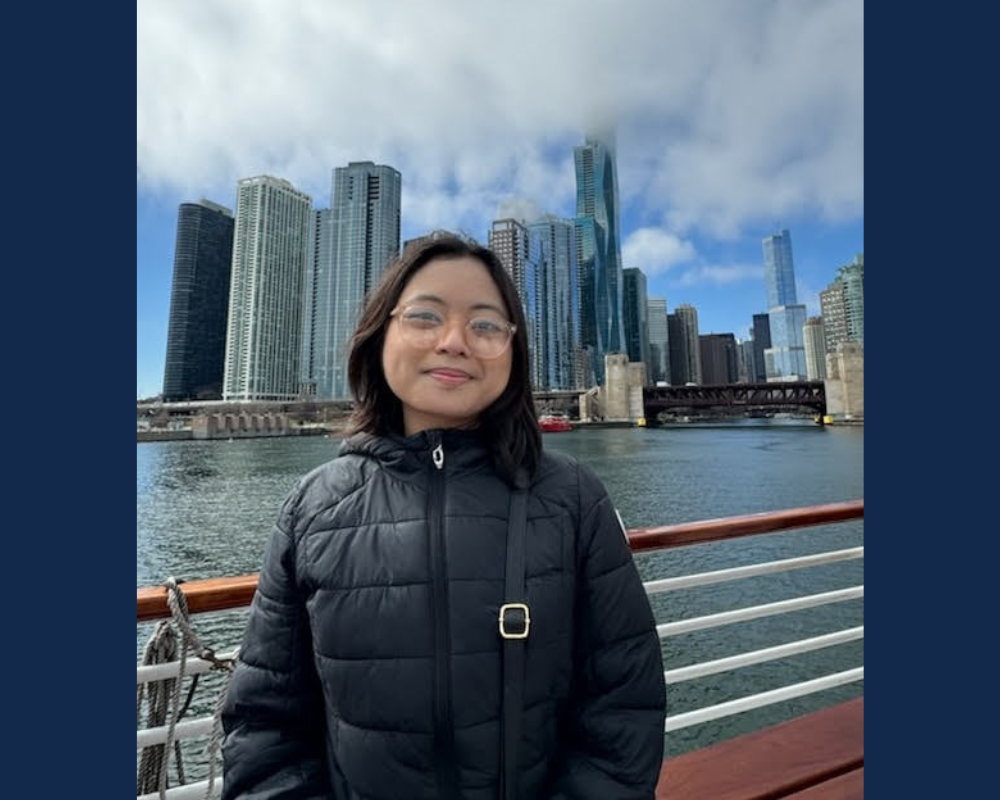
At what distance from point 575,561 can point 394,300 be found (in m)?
0.41

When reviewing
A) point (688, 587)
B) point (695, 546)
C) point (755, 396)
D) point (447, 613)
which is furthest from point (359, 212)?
point (447, 613)

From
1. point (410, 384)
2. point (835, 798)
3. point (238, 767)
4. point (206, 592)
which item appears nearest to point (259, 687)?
point (238, 767)

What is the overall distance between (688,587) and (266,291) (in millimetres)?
48587

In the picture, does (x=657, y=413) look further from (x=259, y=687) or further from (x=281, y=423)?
(x=259, y=687)

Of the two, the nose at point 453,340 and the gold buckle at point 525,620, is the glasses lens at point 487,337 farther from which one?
the gold buckle at point 525,620

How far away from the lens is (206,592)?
2.75 feet

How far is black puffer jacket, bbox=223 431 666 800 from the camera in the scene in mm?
564

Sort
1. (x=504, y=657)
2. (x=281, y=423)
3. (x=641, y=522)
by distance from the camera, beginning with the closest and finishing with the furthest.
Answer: (x=504, y=657)
(x=641, y=522)
(x=281, y=423)

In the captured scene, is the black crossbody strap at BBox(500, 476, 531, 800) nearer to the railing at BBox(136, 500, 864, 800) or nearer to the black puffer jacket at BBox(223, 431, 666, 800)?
the black puffer jacket at BBox(223, 431, 666, 800)

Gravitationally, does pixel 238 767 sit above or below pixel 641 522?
above

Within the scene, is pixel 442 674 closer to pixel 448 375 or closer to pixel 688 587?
pixel 448 375

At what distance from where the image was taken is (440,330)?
2.21 feet

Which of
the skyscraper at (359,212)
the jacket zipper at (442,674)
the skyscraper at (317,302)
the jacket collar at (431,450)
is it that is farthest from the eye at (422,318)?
the skyscraper at (359,212)

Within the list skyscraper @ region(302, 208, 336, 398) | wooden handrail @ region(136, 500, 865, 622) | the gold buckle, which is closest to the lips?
the gold buckle
